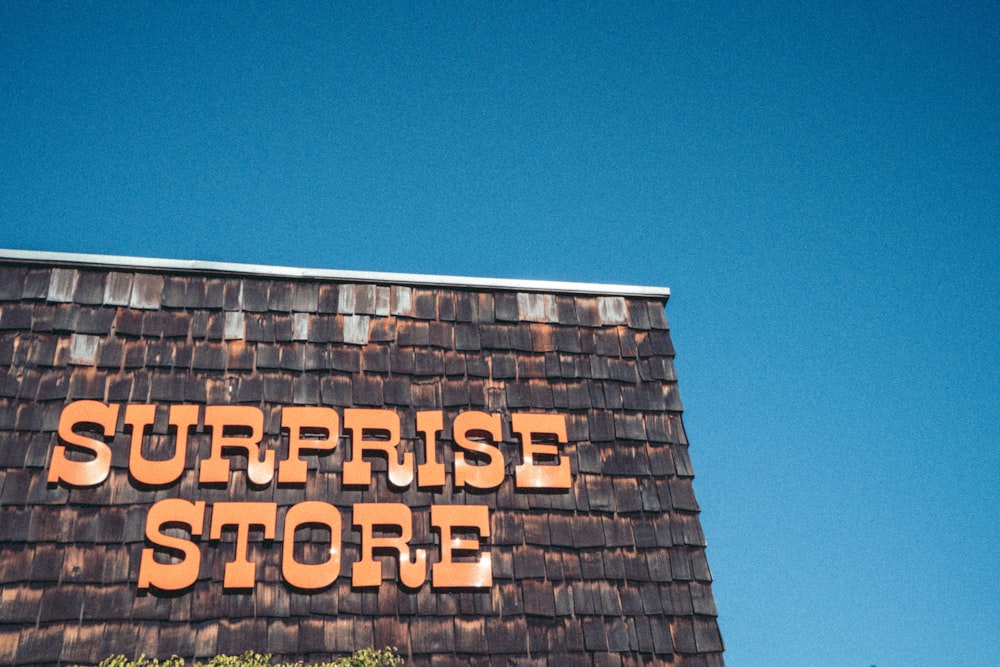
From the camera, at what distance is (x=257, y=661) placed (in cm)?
800

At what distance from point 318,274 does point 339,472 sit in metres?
2.17

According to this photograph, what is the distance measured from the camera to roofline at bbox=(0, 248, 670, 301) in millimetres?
9617

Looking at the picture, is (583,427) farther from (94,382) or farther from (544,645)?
(94,382)

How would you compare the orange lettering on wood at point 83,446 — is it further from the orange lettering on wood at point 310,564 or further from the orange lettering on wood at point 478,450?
the orange lettering on wood at point 478,450

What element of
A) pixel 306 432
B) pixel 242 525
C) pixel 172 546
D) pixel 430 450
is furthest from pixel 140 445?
pixel 430 450

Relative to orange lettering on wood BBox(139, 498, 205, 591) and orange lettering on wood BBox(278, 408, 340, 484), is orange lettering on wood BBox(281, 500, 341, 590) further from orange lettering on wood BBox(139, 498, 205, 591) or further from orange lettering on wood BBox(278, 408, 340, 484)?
orange lettering on wood BBox(139, 498, 205, 591)

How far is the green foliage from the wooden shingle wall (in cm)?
11

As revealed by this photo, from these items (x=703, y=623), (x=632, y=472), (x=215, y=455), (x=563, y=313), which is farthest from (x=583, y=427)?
(x=215, y=455)

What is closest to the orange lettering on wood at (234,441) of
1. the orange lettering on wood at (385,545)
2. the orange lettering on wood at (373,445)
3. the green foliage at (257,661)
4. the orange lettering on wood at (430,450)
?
the orange lettering on wood at (373,445)

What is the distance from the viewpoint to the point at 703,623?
9.09 m

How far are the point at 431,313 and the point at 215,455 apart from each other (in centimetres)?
265

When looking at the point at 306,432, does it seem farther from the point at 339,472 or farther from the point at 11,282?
the point at 11,282

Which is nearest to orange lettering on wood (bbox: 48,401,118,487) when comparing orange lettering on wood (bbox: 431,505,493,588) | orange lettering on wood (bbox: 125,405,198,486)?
orange lettering on wood (bbox: 125,405,198,486)

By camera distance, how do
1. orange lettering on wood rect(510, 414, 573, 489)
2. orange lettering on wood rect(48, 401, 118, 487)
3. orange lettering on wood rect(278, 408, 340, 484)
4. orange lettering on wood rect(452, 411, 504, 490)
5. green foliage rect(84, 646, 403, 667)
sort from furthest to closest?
orange lettering on wood rect(510, 414, 573, 489) < orange lettering on wood rect(452, 411, 504, 490) < orange lettering on wood rect(278, 408, 340, 484) < orange lettering on wood rect(48, 401, 118, 487) < green foliage rect(84, 646, 403, 667)
